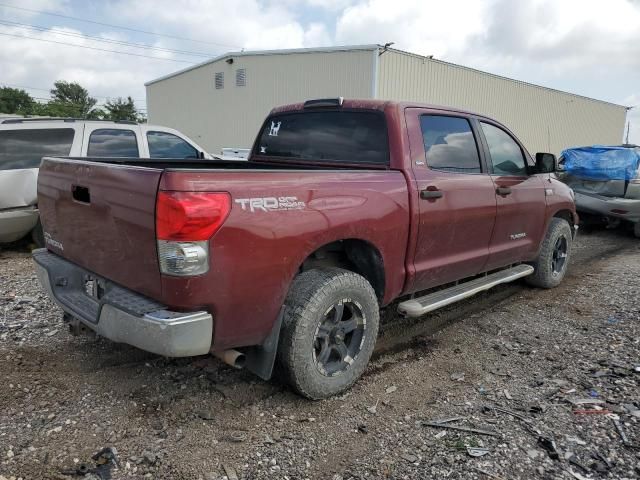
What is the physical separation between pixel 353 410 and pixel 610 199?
7.83 m

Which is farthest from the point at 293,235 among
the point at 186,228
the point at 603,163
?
the point at 603,163

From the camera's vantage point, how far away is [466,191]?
4074 millimetres

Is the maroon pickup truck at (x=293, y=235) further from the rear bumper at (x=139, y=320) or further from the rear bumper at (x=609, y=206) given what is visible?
the rear bumper at (x=609, y=206)

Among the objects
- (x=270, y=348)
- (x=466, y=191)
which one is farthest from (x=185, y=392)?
(x=466, y=191)

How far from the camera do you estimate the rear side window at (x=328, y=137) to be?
3.79 m

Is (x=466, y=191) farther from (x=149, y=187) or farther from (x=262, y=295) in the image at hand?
(x=149, y=187)

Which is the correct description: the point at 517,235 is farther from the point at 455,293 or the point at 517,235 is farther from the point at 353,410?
the point at 353,410

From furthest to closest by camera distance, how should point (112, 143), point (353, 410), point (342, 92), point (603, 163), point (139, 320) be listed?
point (342, 92) → point (603, 163) → point (112, 143) → point (353, 410) → point (139, 320)

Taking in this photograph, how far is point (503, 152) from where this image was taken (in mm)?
4820

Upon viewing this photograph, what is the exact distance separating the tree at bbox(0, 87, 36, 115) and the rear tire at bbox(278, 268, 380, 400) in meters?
52.7

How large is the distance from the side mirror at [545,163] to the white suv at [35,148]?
444 centimetres

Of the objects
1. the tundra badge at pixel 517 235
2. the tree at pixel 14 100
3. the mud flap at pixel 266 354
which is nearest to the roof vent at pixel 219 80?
the tundra badge at pixel 517 235

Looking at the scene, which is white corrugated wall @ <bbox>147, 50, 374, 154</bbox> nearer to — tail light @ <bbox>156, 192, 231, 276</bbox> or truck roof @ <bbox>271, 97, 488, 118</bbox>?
truck roof @ <bbox>271, 97, 488, 118</bbox>

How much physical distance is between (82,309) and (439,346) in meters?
2.71
